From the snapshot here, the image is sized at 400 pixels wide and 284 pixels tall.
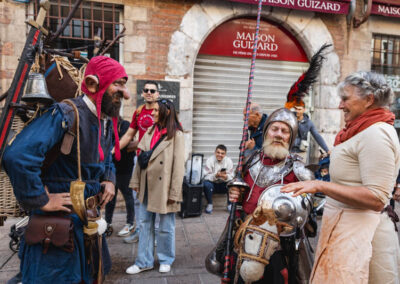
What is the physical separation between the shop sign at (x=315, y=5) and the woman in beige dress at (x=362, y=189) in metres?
4.83

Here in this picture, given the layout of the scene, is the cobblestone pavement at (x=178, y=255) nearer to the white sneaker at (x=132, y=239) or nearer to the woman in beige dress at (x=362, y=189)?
the white sneaker at (x=132, y=239)

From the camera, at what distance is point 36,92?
75.1 inches

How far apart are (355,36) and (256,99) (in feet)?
8.62

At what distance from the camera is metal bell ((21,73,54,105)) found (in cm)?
189

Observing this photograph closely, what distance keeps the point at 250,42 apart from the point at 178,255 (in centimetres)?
465

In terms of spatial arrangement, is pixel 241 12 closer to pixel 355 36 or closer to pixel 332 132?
pixel 355 36

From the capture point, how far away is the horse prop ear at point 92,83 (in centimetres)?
217

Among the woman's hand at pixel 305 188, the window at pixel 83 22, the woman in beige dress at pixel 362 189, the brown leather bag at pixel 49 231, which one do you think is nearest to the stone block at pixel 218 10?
the window at pixel 83 22

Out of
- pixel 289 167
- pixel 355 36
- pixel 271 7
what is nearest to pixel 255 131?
pixel 289 167

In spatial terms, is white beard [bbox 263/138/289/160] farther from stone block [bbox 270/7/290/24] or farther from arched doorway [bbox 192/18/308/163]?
stone block [bbox 270/7/290/24]

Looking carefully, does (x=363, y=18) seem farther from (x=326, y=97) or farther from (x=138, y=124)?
(x=138, y=124)

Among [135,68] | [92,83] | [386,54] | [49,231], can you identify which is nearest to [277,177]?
[92,83]

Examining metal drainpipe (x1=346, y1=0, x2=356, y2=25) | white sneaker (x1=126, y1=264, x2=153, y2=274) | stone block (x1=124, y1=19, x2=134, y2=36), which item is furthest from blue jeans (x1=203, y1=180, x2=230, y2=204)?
metal drainpipe (x1=346, y1=0, x2=356, y2=25)

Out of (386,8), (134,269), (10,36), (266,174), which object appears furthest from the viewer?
(386,8)
